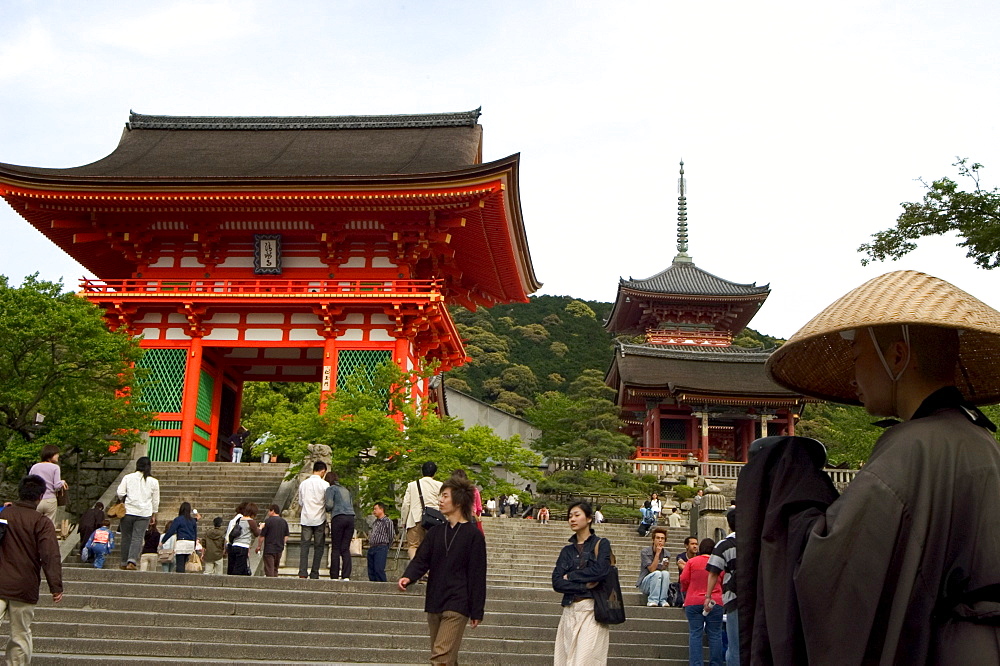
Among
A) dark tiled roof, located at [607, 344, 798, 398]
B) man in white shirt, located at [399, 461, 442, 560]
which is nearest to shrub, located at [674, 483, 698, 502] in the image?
dark tiled roof, located at [607, 344, 798, 398]

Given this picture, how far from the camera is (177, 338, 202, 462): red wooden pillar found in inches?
847

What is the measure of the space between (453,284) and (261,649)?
18401 mm

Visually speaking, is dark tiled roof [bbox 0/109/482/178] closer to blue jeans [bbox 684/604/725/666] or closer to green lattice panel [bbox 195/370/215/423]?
green lattice panel [bbox 195/370/215/423]

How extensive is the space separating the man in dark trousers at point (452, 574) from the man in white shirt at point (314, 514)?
5332 millimetres

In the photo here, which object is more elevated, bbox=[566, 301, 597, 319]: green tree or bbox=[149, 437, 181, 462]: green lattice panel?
bbox=[566, 301, 597, 319]: green tree

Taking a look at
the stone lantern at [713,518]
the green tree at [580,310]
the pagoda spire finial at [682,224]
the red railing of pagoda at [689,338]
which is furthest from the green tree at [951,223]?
the green tree at [580,310]

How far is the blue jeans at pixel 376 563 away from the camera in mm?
11781

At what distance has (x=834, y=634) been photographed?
79.0 inches

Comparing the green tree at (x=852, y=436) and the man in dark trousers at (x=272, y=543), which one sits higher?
the green tree at (x=852, y=436)

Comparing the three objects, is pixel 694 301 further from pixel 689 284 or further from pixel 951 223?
pixel 951 223

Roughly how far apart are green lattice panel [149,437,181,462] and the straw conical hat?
2049 centimetres

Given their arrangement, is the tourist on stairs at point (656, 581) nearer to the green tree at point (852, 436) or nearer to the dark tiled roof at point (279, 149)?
the dark tiled roof at point (279, 149)

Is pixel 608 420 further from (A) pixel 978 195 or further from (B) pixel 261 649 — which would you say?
(B) pixel 261 649

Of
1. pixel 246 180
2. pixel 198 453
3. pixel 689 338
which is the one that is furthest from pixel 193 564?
pixel 689 338
